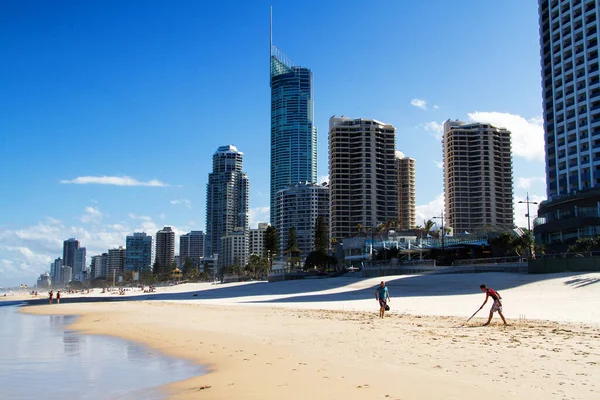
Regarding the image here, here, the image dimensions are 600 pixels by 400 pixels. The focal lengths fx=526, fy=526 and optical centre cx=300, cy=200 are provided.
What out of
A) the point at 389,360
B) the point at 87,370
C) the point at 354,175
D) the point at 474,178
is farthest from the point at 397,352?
the point at 474,178

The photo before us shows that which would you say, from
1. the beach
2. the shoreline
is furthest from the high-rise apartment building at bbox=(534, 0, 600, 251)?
the shoreline

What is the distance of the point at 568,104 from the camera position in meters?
99.2

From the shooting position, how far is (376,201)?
584 ft

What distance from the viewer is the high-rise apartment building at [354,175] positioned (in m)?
176

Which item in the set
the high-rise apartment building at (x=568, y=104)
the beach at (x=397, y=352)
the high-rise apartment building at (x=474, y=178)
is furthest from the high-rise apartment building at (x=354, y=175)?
the beach at (x=397, y=352)

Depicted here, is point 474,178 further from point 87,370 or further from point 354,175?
point 87,370

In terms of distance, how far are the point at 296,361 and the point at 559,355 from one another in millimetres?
6790

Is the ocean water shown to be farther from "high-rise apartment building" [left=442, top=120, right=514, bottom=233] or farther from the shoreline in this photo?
"high-rise apartment building" [left=442, top=120, right=514, bottom=233]

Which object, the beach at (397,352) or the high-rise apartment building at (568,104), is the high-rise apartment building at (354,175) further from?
the beach at (397,352)

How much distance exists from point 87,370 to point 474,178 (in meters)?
176

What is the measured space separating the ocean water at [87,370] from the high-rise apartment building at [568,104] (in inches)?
3126

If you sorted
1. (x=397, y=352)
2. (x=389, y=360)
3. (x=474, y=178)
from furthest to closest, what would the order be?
(x=474, y=178) < (x=397, y=352) < (x=389, y=360)

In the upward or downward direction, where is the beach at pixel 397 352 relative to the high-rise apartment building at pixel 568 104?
downward

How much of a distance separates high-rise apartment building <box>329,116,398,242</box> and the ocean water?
155 meters
